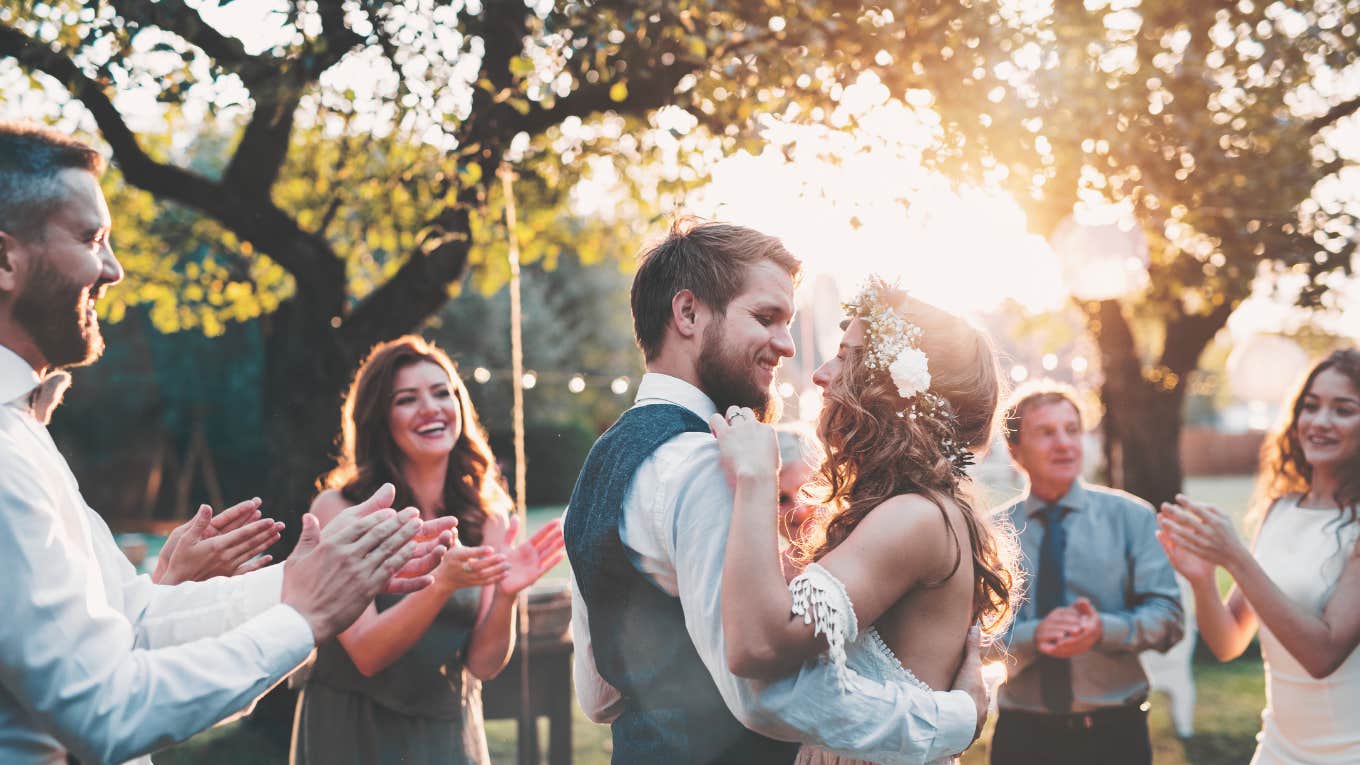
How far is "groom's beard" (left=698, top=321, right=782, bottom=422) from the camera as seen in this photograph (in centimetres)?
224

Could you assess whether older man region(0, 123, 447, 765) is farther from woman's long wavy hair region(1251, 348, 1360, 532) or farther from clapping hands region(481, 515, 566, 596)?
woman's long wavy hair region(1251, 348, 1360, 532)

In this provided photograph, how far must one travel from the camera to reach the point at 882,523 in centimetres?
211

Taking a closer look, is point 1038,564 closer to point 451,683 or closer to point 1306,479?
point 1306,479

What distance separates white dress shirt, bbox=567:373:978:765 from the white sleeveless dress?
1.73 m

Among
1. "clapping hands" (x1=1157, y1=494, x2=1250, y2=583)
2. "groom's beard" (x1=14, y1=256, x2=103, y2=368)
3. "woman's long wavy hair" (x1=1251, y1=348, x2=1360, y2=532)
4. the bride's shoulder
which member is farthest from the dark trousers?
"groom's beard" (x1=14, y1=256, x2=103, y2=368)

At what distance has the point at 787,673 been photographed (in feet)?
6.44

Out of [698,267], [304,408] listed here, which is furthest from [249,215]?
[698,267]

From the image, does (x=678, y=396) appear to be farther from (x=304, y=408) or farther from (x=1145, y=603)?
(x=304, y=408)

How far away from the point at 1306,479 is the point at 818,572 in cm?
244

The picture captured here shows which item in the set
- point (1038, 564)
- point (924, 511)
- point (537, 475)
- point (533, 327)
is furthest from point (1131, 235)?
point (533, 327)

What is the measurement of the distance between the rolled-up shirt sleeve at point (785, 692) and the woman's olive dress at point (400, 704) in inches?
59.8

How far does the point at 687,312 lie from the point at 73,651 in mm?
1303

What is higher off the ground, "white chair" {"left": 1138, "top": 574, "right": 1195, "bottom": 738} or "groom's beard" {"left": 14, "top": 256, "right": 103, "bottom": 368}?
"groom's beard" {"left": 14, "top": 256, "right": 103, "bottom": 368}

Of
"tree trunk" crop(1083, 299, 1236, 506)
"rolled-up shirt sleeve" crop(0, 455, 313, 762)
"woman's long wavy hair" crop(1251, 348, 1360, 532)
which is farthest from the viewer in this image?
"tree trunk" crop(1083, 299, 1236, 506)
